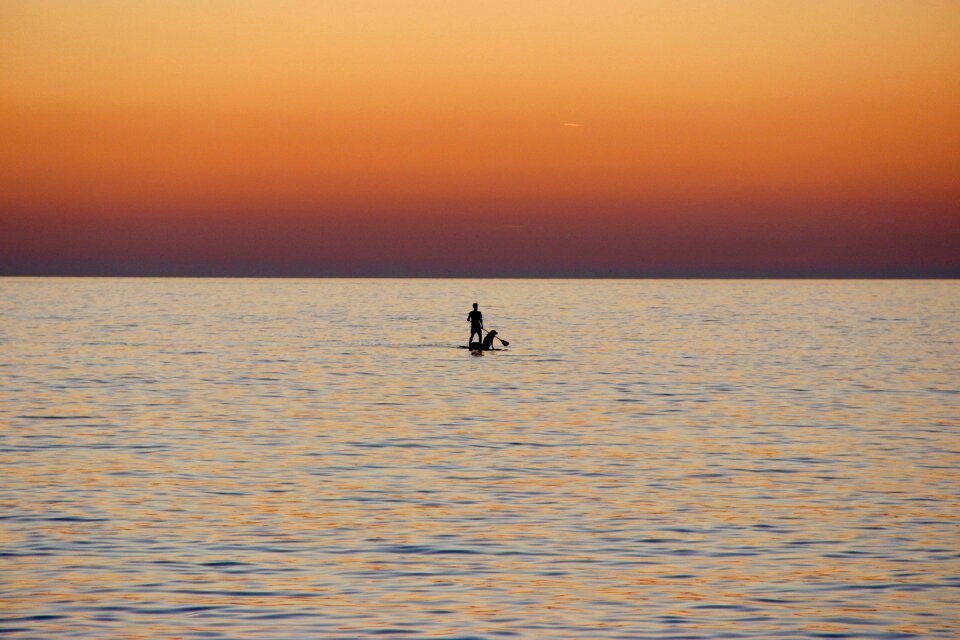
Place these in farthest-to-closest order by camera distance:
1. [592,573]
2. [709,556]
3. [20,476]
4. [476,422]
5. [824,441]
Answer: [476,422] → [824,441] → [20,476] → [709,556] → [592,573]

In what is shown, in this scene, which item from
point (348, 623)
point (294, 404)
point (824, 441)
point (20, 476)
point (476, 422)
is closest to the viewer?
Result: point (348, 623)

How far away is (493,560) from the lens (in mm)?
16531

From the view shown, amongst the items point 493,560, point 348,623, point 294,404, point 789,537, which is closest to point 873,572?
point 789,537

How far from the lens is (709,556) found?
55.4ft

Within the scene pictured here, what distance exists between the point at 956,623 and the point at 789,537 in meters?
4.38

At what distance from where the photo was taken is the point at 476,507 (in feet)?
66.7

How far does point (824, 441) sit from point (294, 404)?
16.3 m

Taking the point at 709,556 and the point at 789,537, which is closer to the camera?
the point at 709,556

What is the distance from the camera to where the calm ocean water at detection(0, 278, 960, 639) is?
1414 centimetres

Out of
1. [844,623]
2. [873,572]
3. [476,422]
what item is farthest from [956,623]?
[476,422]

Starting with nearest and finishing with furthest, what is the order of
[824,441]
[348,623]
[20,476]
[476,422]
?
[348,623] < [20,476] < [824,441] < [476,422]

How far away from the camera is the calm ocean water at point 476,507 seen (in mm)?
14141

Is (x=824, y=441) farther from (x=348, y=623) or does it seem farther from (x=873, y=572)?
(x=348, y=623)

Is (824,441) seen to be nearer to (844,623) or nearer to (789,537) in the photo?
(789,537)
